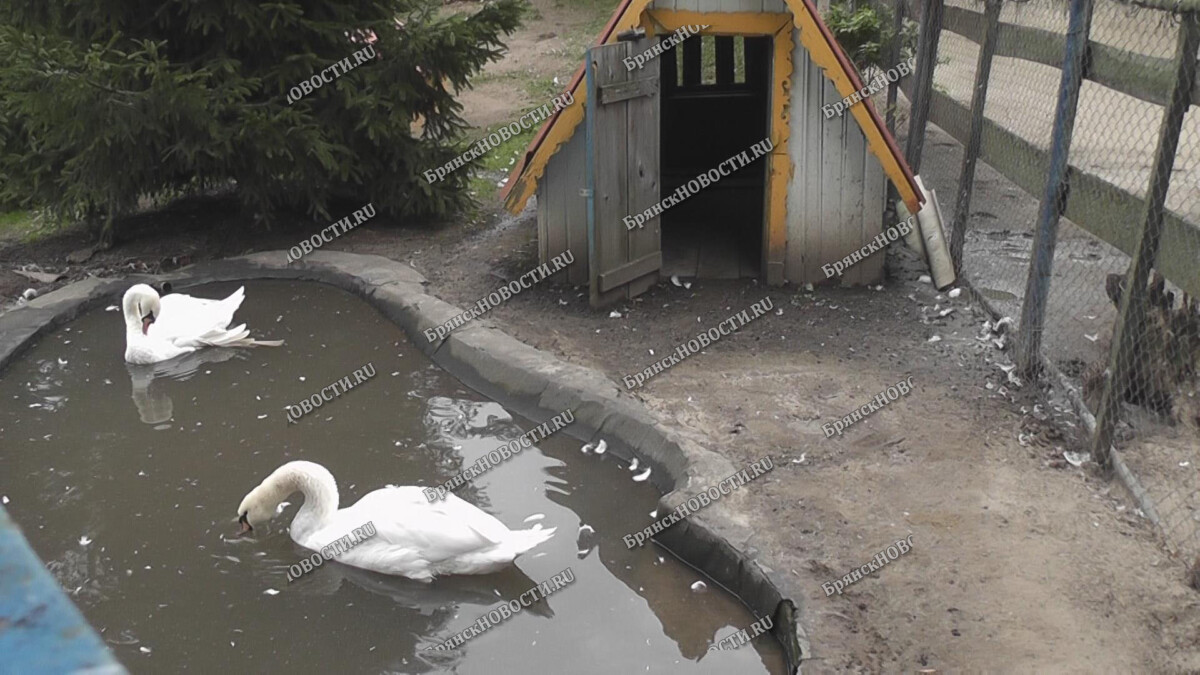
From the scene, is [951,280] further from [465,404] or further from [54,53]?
[54,53]

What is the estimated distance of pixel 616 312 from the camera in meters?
7.91

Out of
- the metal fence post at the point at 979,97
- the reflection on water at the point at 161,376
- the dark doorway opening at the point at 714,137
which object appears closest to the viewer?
the reflection on water at the point at 161,376

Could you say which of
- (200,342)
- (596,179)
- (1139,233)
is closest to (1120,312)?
(1139,233)

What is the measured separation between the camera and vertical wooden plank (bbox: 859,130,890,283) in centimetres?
798

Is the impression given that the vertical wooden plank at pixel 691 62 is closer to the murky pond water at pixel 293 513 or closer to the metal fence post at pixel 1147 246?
the murky pond water at pixel 293 513

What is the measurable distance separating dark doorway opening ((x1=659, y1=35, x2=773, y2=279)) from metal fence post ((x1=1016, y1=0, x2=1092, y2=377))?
365 centimetres

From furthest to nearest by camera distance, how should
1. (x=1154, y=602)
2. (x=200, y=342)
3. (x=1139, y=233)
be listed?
(x=200, y=342)
(x=1139, y=233)
(x=1154, y=602)

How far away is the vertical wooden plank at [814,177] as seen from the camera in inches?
307

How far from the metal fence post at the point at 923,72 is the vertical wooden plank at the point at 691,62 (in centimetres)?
338

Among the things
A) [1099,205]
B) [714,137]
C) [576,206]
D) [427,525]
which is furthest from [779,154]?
[427,525]

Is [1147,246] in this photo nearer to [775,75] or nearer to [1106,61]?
[1106,61]

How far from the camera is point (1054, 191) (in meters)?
5.92

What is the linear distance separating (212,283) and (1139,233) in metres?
6.75

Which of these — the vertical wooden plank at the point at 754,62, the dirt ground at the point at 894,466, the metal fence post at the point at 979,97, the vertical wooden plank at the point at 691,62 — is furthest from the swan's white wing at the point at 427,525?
the vertical wooden plank at the point at 691,62
